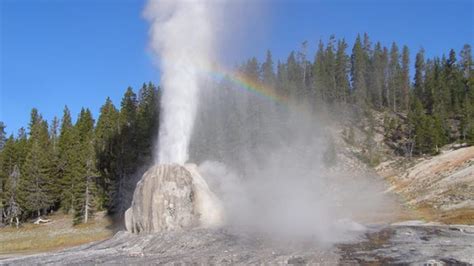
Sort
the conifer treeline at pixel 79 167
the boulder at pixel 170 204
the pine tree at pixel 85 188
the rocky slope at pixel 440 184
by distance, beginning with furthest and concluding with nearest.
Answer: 1. the conifer treeline at pixel 79 167
2. the pine tree at pixel 85 188
3. the rocky slope at pixel 440 184
4. the boulder at pixel 170 204

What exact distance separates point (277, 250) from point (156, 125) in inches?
2201

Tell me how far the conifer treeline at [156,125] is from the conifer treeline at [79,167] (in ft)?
0.50

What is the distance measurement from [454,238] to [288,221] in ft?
33.3

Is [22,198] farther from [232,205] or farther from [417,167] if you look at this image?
[417,167]

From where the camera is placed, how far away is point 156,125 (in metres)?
75.6

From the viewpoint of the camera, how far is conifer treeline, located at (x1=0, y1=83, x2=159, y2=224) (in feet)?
208

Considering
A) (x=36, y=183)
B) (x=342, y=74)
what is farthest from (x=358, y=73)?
(x=36, y=183)

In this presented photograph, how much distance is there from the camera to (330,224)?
2989 centimetres

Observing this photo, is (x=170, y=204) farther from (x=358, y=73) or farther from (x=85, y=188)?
(x=358, y=73)

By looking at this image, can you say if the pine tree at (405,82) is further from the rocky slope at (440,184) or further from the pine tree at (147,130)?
the pine tree at (147,130)

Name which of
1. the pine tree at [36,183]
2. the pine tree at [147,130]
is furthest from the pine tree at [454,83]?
the pine tree at [36,183]

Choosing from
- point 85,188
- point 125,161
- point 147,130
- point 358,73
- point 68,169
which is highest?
point 358,73

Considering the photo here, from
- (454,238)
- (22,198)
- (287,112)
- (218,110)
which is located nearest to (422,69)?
(287,112)

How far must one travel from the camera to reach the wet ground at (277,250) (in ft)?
64.3
